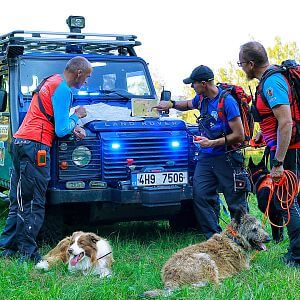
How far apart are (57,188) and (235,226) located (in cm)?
198

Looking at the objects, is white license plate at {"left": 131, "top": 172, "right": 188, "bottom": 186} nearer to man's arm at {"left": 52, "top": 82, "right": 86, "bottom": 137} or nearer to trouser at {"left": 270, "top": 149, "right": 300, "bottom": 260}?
man's arm at {"left": 52, "top": 82, "right": 86, "bottom": 137}

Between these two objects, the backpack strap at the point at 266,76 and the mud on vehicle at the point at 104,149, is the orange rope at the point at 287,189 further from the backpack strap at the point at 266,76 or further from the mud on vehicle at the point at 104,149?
the mud on vehicle at the point at 104,149

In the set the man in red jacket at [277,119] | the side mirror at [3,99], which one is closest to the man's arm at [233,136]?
the man in red jacket at [277,119]

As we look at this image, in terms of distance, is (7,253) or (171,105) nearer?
(7,253)

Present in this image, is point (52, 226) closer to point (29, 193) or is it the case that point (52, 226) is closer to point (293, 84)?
point (29, 193)

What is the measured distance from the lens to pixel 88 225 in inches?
290

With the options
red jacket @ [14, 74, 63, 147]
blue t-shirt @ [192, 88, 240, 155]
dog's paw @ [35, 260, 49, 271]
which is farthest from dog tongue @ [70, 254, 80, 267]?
blue t-shirt @ [192, 88, 240, 155]

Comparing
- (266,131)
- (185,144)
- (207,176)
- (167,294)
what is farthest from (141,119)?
(167,294)

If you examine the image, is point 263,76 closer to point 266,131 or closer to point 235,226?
point 266,131

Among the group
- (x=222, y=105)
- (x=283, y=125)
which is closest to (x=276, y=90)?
(x=283, y=125)

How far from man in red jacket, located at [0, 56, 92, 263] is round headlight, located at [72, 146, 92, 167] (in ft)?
1.49

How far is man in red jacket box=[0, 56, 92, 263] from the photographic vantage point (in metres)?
5.87

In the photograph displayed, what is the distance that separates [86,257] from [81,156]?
4.25 feet

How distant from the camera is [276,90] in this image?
17.2 ft
